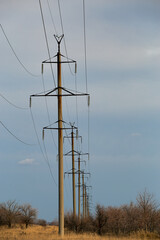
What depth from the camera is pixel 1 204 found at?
71.1 metres

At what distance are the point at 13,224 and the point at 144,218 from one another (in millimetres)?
28847

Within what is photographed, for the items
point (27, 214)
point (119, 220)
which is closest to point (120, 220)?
point (119, 220)

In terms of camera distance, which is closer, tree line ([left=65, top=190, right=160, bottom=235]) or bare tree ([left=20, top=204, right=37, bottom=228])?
tree line ([left=65, top=190, right=160, bottom=235])

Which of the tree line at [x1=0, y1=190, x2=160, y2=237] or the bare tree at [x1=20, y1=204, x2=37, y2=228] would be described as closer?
the tree line at [x1=0, y1=190, x2=160, y2=237]

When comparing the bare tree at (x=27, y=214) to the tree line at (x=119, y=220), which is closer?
the tree line at (x=119, y=220)

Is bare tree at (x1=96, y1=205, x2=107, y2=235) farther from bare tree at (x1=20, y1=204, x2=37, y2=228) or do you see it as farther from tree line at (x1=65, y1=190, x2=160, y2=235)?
bare tree at (x1=20, y1=204, x2=37, y2=228)

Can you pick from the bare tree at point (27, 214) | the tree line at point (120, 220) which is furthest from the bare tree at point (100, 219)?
the bare tree at point (27, 214)

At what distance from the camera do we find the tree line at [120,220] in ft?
149

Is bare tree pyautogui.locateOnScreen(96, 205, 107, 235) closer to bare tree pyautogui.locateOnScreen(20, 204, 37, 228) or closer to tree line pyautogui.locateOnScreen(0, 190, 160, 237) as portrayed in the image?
tree line pyautogui.locateOnScreen(0, 190, 160, 237)

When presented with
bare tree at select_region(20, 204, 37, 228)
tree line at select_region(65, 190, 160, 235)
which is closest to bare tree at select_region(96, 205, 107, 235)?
tree line at select_region(65, 190, 160, 235)

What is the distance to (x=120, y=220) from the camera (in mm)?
52219

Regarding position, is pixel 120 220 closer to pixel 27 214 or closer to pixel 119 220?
pixel 119 220

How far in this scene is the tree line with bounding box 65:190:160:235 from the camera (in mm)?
45344

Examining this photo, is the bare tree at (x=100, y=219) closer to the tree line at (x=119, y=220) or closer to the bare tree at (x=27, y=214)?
the tree line at (x=119, y=220)
